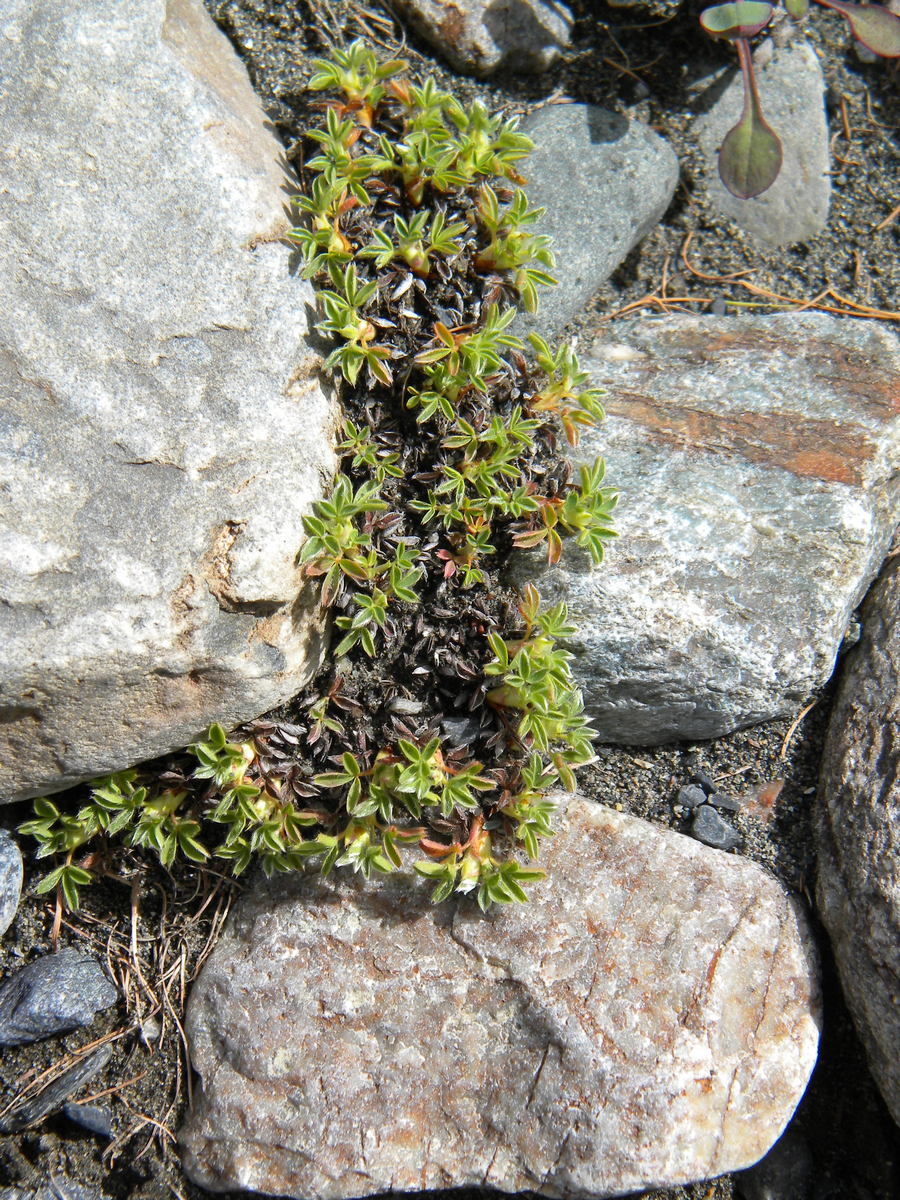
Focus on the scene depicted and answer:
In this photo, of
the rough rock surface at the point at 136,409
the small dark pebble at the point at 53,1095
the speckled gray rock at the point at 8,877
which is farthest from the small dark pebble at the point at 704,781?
the speckled gray rock at the point at 8,877

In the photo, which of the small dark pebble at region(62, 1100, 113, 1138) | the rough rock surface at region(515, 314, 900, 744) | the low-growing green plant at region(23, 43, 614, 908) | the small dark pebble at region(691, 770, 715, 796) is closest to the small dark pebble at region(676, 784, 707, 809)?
the small dark pebble at region(691, 770, 715, 796)

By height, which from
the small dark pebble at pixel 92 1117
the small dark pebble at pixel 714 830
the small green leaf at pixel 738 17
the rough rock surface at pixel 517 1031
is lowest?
the small dark pebble at pixel 92 1117

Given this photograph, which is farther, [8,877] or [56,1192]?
[8,877]

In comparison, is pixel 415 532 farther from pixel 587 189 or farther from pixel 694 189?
pixel 694 189

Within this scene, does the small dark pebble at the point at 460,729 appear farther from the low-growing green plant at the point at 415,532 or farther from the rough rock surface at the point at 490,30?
the rough rock surface at the point at 490,30

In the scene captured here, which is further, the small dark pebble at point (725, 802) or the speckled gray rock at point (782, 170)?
the speckled gray rock at point (782, 170)

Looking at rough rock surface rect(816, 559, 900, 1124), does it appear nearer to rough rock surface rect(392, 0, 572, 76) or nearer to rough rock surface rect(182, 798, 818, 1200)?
rough rock surface rect(182, 798, 818, 1200)

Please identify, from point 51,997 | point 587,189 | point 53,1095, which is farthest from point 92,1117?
point 587,189
